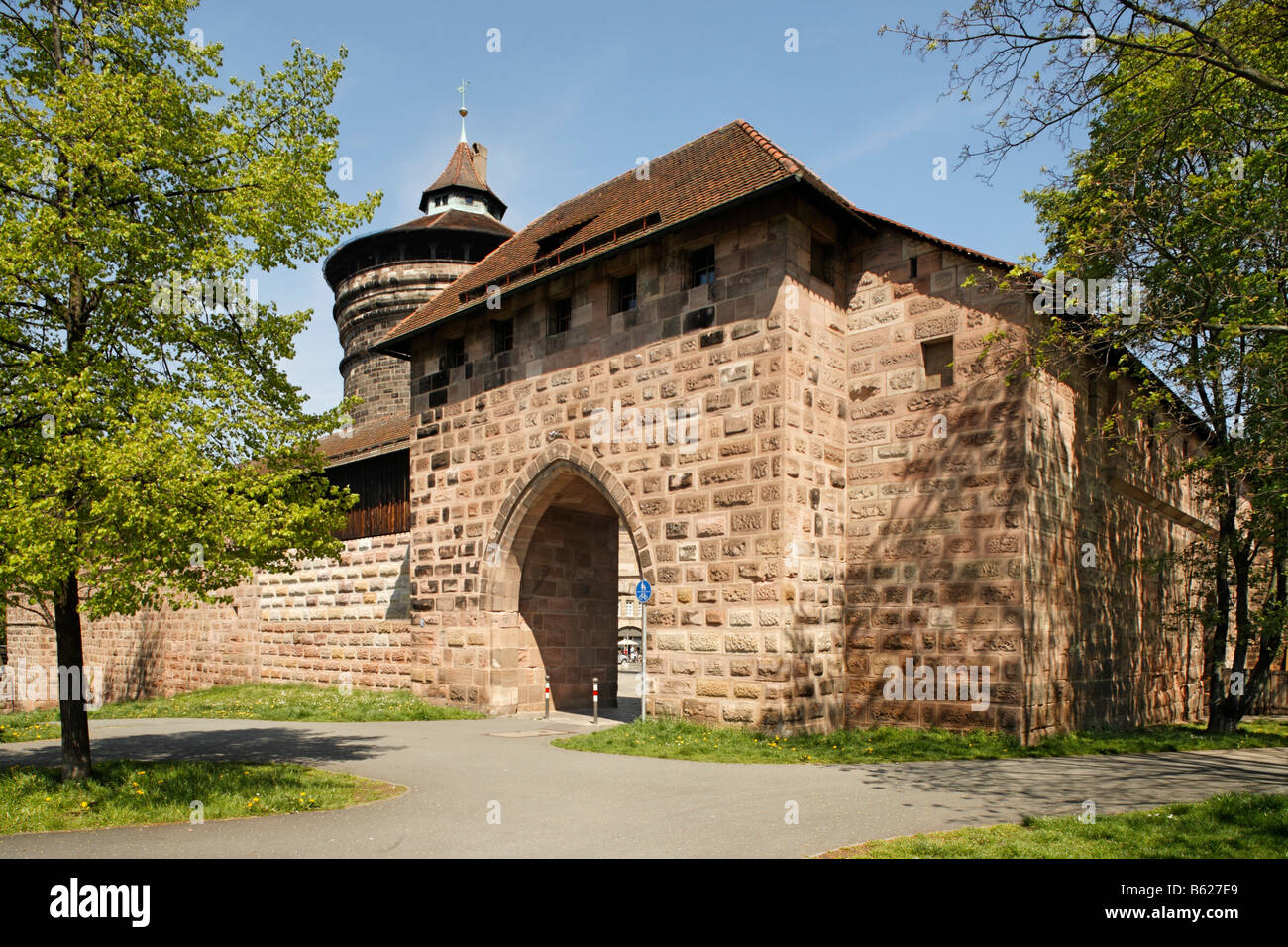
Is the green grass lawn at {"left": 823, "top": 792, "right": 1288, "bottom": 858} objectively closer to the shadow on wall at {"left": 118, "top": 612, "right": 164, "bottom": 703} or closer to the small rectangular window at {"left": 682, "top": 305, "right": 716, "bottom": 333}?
Answer: the small rectangular window at {"left": 682, "top": 305, "right": 716, "bottom": 333}

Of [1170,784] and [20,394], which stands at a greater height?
[20,394]

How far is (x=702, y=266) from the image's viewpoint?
563 inches

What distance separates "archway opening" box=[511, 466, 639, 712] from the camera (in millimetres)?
17375

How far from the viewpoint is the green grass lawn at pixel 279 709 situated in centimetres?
1638

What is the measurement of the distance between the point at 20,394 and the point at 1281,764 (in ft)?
45.7

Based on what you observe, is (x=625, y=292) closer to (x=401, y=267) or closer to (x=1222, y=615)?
(x=1222, y=615)

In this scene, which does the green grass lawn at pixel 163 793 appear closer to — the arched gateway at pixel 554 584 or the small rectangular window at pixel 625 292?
the arched gateway at pixel 554 584

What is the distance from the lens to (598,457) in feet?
49.8

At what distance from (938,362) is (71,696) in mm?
11527

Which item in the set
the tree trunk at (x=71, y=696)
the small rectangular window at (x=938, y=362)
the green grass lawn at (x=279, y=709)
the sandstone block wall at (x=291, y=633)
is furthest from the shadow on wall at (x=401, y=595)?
the small rectangular window at (x=938, y=362)

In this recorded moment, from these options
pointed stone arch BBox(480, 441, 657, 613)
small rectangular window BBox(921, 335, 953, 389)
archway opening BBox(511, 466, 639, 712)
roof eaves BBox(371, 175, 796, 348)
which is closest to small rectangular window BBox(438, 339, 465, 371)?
roof eaves BBox(371, 175, 796, 348)

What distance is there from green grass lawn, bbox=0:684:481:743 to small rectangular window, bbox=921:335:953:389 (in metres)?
9.82

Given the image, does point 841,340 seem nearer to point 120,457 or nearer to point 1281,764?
point 1281,764
